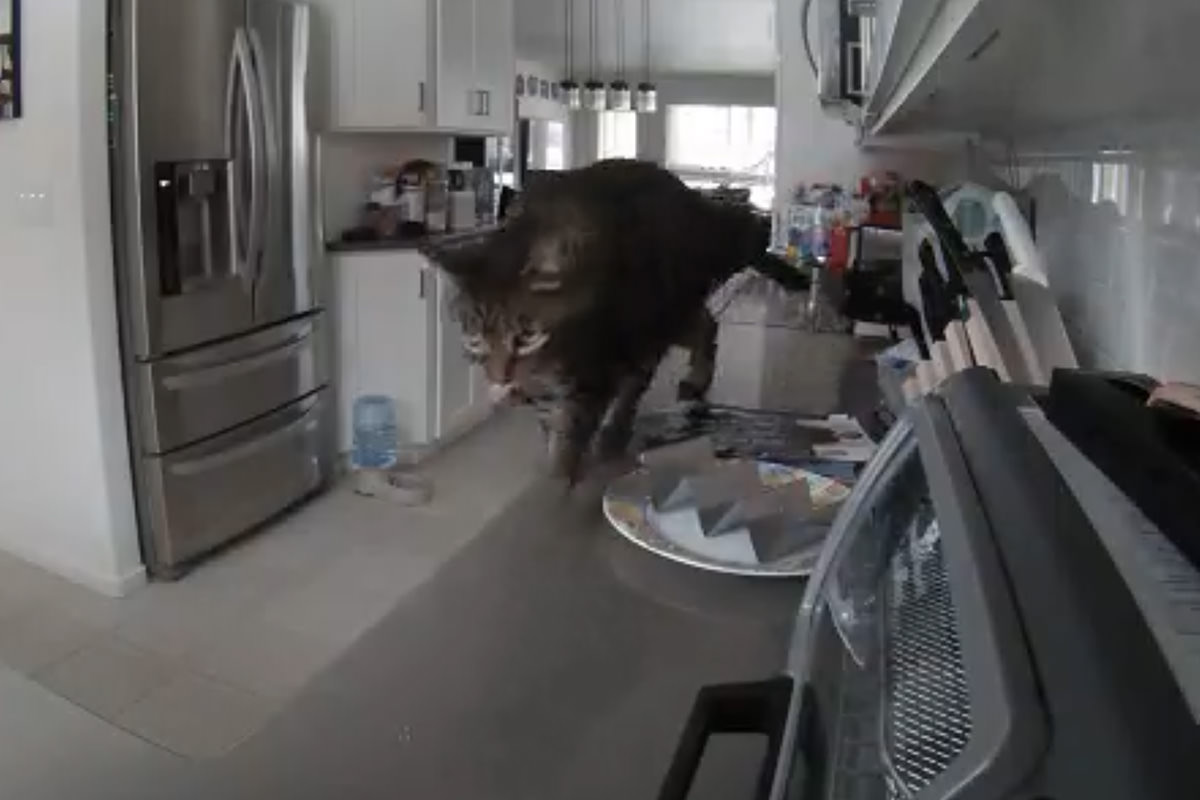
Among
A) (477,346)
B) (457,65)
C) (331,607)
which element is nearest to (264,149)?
(457,65)

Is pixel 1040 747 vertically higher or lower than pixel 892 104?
lower

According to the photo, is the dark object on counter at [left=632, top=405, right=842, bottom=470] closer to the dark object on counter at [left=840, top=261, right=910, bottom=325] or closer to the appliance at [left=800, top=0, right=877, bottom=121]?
the appliance at [left=800, top=0, right=877, bottom=121]

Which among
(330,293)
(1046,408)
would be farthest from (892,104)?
(330,293)

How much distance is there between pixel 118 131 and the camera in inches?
99.7

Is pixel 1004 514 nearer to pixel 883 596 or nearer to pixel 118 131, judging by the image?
pixel 883 596

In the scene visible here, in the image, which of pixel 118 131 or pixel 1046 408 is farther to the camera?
pixel 118 131

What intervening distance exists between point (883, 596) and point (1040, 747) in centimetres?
35

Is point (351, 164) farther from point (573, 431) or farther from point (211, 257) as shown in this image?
point (573, 431)

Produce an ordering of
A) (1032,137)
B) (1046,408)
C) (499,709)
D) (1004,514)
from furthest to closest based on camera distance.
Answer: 1. (1032,137)
2. (499,709)
3. (1046,408)
4. (1004,514)

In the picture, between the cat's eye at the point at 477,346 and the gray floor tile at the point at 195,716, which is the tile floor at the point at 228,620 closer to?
the gray floor tile at the point at 195,716

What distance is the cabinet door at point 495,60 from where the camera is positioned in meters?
4.37

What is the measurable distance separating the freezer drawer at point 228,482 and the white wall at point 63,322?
0.27 feet

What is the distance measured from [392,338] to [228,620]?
5.14 ft

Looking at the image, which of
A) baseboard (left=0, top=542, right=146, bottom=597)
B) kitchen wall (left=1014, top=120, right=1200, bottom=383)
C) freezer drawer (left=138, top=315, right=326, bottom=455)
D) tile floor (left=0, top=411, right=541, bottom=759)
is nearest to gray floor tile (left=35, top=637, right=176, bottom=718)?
tile floor (left=0, top=411, right=541, bottom=759)
